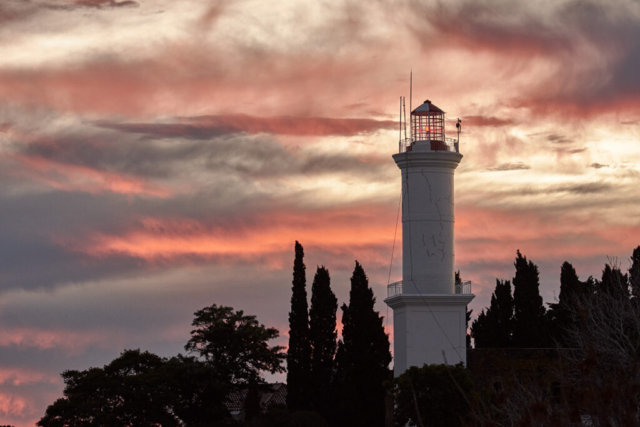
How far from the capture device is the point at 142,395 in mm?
43438

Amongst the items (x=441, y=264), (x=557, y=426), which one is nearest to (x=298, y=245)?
(x=441, y=264)

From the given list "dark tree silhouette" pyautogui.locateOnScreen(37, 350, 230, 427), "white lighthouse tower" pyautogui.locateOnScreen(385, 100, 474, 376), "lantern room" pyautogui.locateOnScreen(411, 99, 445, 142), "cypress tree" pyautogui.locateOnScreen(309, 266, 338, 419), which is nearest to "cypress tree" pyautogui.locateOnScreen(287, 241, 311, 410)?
"cypress tree" pyautogui.locateOnScreen(309, 266, 338, 419)

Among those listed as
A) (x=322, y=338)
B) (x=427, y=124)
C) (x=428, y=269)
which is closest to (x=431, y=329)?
(x=428, y=269)

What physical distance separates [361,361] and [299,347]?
360 centimetres

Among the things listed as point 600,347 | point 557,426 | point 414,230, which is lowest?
point 557,426

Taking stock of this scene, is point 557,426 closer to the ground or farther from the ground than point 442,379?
closer to the ground

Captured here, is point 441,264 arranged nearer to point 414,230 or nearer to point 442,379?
Result: point 414,230

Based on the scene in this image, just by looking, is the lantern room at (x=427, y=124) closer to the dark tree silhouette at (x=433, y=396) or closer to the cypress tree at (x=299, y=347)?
the cypress tree at (x=299, y=347)

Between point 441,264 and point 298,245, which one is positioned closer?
point 441,264

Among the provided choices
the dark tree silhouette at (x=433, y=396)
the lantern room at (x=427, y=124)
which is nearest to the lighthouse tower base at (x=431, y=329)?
the dark tree silhouette at (x=433, y=396)

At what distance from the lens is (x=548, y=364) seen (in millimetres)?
42844

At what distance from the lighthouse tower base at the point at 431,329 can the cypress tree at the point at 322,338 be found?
5823 millimetres

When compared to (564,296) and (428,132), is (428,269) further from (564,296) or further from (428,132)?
(564,296)

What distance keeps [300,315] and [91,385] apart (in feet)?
37.9
